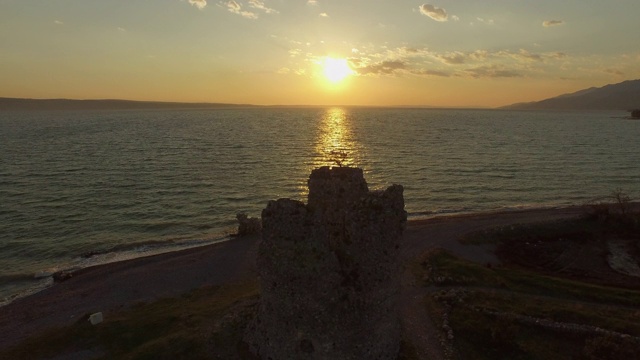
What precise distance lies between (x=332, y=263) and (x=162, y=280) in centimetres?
2427

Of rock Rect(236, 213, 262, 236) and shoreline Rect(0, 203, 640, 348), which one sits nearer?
shoreline Rect(0, 203, 640, 348)

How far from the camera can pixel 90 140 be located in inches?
5138

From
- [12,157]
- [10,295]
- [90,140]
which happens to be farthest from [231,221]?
[90,140]

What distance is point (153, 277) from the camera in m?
37.8

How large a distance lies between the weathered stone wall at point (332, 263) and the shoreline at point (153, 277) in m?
15.6

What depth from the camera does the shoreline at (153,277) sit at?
32.2m

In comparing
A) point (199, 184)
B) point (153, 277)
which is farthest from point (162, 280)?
point (199, 184)

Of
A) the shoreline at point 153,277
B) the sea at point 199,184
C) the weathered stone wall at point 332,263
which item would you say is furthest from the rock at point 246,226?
the weathered stone wall at point 332,263

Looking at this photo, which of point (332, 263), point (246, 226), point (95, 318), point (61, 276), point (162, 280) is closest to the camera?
point (332, 263)

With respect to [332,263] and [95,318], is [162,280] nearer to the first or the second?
[95,318]

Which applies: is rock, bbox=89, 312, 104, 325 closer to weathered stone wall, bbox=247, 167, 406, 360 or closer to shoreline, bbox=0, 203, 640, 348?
shoreline, bbox=0, 203, 640, 348

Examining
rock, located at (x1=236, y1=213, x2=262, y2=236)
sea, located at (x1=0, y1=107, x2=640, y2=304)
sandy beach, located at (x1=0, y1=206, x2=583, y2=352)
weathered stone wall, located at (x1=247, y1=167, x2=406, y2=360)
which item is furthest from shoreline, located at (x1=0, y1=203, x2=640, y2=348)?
weathered stone wall, located at (x1=247, y1=167, x2=406, y2=360)

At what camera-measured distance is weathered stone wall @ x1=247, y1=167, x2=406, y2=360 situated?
17.9 metres

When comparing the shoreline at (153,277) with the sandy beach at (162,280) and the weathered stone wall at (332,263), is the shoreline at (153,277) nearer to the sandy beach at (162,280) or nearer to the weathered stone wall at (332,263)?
the sandy beach at (162,280)
